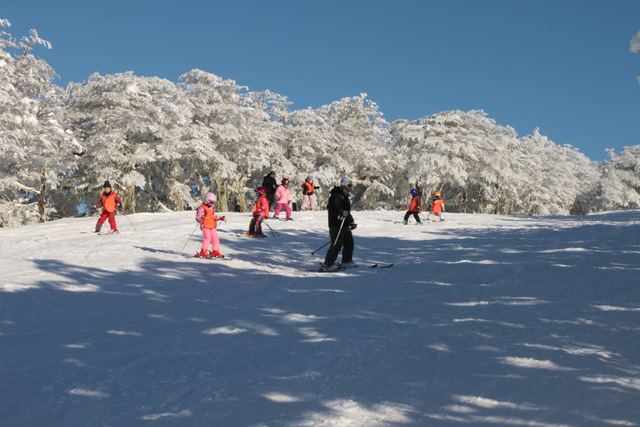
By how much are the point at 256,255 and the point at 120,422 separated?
8.69 meters

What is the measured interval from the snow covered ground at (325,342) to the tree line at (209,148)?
15.0 metres

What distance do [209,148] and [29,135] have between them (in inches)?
458

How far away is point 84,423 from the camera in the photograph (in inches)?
136

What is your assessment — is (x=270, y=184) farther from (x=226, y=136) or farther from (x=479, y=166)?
(x=479, y=166)

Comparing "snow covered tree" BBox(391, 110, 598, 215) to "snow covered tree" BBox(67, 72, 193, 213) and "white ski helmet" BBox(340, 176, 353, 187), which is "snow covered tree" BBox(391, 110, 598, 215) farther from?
"white ski helmet" BBox(340, 176, 353, 187)

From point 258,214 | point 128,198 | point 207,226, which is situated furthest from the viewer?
point 128,198

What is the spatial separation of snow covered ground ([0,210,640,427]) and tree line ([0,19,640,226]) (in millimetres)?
15000

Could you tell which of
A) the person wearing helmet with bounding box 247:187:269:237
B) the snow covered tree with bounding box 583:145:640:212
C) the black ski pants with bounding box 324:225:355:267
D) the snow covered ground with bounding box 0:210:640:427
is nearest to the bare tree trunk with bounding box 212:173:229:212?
the person wearing helmet with bounding box 247:187:269:237

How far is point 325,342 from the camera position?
16.6 feet

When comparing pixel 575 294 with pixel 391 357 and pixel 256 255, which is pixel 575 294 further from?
pixel 256 255

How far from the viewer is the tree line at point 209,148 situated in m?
24.0

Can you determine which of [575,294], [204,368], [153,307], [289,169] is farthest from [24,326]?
[289,169]

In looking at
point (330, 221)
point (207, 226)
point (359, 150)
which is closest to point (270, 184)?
point (207, 226)

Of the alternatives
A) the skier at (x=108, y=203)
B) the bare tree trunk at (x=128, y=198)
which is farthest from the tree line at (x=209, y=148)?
the skier at (x=108, y=203)
